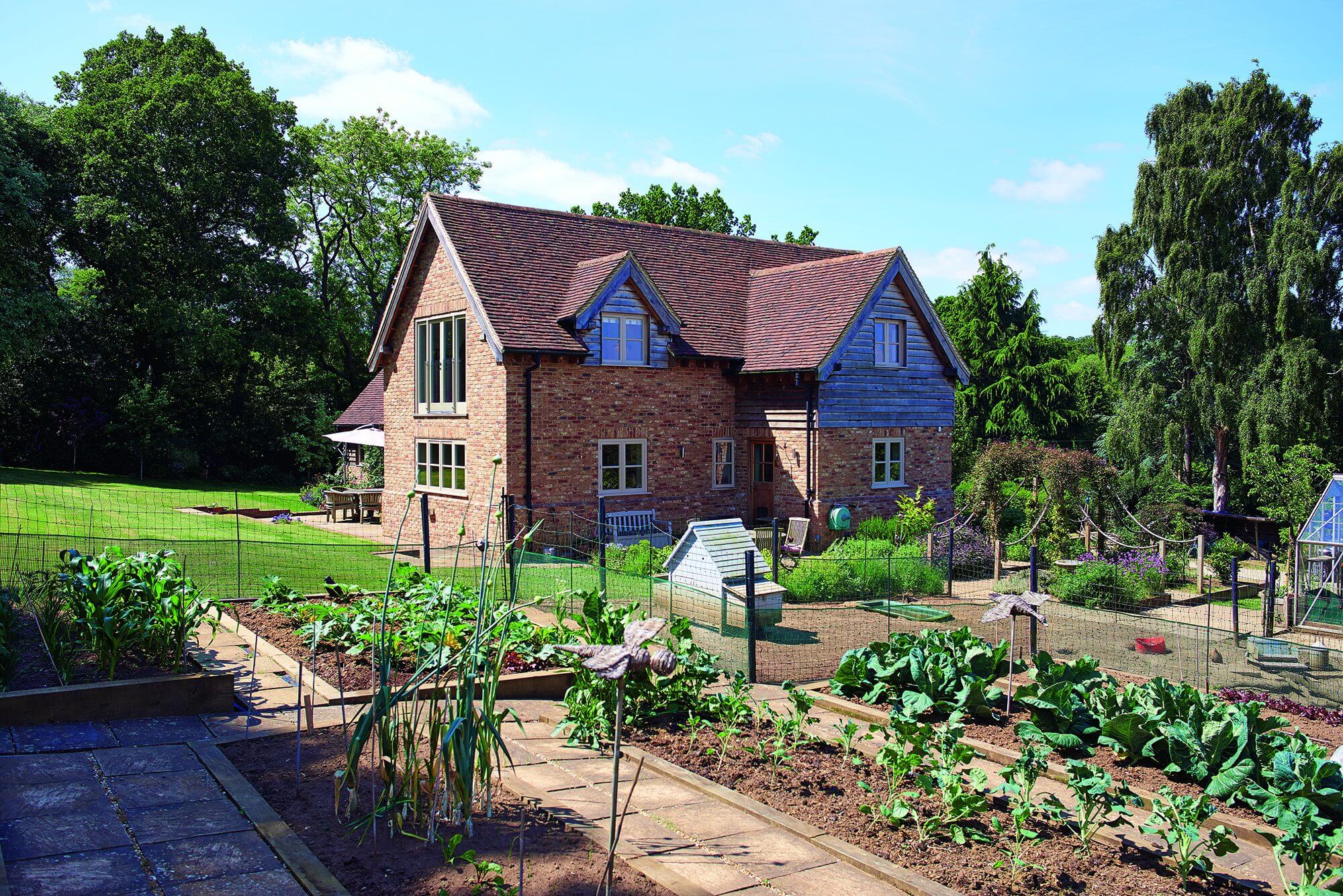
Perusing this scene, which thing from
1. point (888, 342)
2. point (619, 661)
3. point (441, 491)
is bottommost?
point (619, 661)

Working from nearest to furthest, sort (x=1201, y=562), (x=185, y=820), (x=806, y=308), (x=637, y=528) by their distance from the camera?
(x=185, y=820), (x=1201, y=562), (x=637, y=528), (x=806, y=308)

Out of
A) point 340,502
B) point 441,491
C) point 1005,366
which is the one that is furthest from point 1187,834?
point 1005,366

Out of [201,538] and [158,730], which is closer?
[158,730]

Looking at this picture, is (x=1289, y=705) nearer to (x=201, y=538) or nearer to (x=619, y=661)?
(x=619, y=661)

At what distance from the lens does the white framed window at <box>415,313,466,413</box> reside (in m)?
21.6

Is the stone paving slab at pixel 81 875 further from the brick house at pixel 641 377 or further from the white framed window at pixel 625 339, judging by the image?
the white framed window at pixel 625 339

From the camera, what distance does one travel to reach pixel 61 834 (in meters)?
5.29

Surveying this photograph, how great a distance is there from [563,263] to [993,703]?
16204mm

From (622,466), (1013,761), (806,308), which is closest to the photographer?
(1013,761)

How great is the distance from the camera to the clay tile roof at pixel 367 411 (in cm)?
3409

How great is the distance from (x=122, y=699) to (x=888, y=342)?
19583 millimetres

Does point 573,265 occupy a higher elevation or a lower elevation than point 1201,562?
higher

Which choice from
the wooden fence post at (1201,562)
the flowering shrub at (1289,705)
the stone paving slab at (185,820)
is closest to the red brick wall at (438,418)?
the wooden fence post at (1201,562)

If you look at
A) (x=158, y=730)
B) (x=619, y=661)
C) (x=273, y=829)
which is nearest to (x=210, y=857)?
(x=273, y=829)
